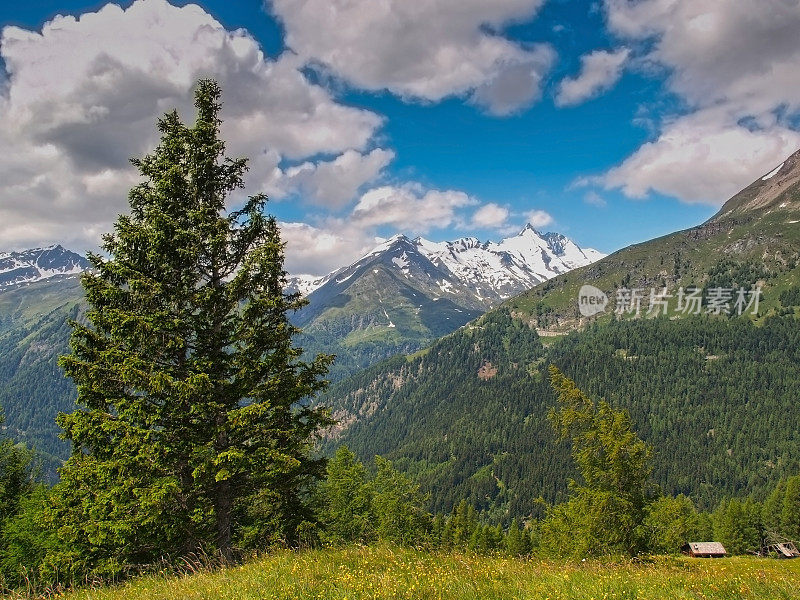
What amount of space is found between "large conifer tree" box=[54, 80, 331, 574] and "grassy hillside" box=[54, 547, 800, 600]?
3.81m

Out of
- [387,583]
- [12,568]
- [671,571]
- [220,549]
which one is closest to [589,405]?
[671,571]

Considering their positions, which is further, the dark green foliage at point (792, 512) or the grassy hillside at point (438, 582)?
the dark green foliage at point (792, 512)

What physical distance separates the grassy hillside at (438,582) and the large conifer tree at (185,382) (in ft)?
12.5

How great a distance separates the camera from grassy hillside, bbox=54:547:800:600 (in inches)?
287

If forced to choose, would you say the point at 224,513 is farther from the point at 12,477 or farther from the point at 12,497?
the point at 12,477

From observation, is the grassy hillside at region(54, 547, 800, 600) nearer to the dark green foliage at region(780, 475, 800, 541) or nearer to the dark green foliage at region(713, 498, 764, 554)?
the dark green foliage at region(713, 498, 764, 554)

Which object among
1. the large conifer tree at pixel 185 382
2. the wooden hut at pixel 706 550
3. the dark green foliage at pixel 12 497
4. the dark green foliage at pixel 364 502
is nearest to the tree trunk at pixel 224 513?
the large conifer tree at pixel 185 382

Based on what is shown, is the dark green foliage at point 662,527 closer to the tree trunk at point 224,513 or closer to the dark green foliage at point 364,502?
the dark green foliage at point 364,502

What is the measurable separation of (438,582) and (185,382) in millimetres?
9327

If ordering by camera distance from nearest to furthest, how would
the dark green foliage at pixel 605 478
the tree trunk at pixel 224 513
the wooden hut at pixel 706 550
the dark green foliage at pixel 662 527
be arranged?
the tree trunk at pixel 224 513 → the dark green foliage at pixel 605 478 → the dark green foliage at pixel 662 527 → the wooden hut at pixel 706 550

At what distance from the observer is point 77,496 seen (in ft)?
44.5

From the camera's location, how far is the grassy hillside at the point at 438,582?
7285 millimetres

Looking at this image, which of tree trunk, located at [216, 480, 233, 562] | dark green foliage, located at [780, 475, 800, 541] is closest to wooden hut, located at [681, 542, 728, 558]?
dark green foliage, located at [780, 475, 800, 541]

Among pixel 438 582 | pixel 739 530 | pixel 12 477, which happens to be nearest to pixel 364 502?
pixel 12 477
